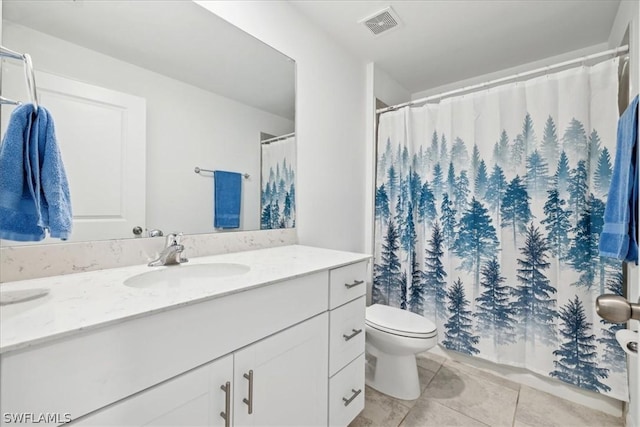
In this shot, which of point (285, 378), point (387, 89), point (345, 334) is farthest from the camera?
point (387, 89)

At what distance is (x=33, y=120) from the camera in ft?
2.27

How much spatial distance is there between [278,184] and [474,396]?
5.61 ft

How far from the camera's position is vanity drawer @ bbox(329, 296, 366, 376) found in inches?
44.3

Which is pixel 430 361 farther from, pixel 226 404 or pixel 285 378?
pixel 226 404

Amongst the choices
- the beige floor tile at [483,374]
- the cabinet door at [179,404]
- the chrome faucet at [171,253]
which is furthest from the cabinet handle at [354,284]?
the beige floor tile at [483,374]

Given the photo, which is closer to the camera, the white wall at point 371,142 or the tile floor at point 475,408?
the tile floor at point 475,408

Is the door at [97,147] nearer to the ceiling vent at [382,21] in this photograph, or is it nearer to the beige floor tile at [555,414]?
the ceiling vent at [382,21]

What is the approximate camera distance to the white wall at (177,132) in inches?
36.6

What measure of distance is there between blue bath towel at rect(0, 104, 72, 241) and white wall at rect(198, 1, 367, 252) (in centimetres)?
97

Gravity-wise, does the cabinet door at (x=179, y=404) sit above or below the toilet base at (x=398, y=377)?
above

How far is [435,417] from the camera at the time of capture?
1.42m

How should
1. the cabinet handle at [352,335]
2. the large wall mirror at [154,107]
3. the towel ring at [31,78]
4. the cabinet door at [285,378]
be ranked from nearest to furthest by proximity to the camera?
the towel ring at [31,78] < the cabinet door at [285,378] < the large wall mirror at [154,107] < the cabinet handle at [352,335]

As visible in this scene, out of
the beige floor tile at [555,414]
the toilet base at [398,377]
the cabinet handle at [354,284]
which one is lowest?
the beige floor tile at [555,414]

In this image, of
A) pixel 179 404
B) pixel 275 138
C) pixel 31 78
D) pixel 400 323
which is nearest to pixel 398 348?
pixel 400 323
